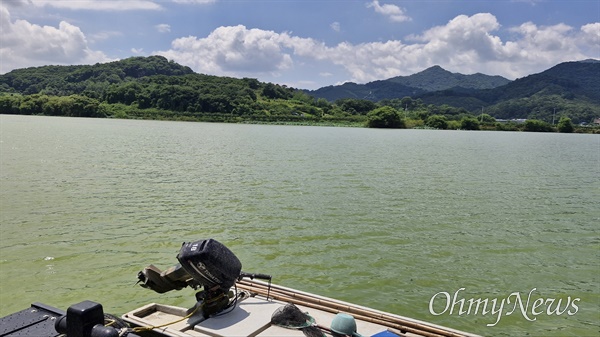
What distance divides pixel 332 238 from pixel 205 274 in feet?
31.0

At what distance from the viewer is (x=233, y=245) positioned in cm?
1447

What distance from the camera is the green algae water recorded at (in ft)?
35.0

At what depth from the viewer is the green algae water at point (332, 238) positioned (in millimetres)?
10672

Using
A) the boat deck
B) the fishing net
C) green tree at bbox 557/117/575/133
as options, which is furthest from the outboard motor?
green tree at bbox 557/117/575/133

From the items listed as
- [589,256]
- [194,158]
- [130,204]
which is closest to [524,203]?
[589,256]

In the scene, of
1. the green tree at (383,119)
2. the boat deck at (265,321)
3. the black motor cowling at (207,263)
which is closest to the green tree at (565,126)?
the green tree at (383,119)

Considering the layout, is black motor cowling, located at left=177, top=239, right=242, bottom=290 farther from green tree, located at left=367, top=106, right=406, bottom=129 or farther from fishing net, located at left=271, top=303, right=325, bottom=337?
green tree, located at left=367, top=106, right=406, bottom=129

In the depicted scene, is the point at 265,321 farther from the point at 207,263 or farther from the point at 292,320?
the point at 207,263

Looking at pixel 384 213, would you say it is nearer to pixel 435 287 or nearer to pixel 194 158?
pixel 435 287

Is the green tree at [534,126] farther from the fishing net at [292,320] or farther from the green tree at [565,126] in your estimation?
the fishing net at [292,320]

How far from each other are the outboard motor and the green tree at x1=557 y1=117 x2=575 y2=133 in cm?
21974

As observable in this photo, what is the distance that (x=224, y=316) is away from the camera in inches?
270

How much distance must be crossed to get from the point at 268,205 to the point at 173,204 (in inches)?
178

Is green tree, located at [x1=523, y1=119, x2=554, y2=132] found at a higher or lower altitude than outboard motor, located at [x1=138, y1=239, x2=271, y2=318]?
higher
